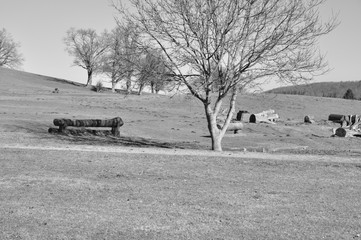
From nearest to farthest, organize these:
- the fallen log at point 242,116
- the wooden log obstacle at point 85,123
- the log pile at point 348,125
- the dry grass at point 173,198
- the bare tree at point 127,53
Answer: the dry grass at point 173,198 → the bare tree at point 127,53 → the wooden log obstacle at point 85,123 → the log pile at point 348,125 → the fallen log at point 242,116

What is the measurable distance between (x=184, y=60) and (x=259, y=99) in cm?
3425

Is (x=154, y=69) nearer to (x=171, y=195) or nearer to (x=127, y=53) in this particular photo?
(x=127, y=53)

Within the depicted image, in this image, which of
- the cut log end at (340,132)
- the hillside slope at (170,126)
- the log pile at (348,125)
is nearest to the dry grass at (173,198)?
the hillside slope at (170,126)

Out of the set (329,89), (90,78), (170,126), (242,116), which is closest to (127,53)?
(170,126)

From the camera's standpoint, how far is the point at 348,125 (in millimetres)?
34531

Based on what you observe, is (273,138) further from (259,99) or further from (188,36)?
(259,99)

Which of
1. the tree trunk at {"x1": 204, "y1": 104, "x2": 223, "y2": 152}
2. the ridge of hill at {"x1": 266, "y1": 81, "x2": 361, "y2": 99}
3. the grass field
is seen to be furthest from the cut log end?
the ridge of hill at {"x1": 266, "y1": 81, "x2": 361, "y2": 99}

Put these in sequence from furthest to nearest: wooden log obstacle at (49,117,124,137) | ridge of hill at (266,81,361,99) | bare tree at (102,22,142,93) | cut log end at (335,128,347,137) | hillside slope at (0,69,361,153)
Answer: ridge of hill at (266,81,361,99) < cut log end at (335,128,347,137) < wooden log obstacle at (49,117,124,137) < hillside slope at (0,69,361,153) < bare tree at (102,22,142,93)

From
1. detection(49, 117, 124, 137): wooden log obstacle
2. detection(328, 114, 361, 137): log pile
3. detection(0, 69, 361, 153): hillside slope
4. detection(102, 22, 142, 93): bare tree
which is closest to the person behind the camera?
detection(102, 22, 142, 93): bare tree

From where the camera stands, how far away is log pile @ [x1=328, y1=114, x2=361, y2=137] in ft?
92.5

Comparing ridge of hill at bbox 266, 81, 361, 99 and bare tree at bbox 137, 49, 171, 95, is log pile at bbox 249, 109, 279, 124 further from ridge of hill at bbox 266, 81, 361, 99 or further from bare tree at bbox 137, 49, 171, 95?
ridge of hill at bbox 266, 81, 361, 99

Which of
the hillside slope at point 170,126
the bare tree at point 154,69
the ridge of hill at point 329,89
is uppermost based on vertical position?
the ridge of hill at point 329,89

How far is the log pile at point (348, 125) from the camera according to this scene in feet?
92.5

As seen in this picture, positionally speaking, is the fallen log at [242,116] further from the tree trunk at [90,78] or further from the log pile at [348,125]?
the tree trunk at [90,78]
